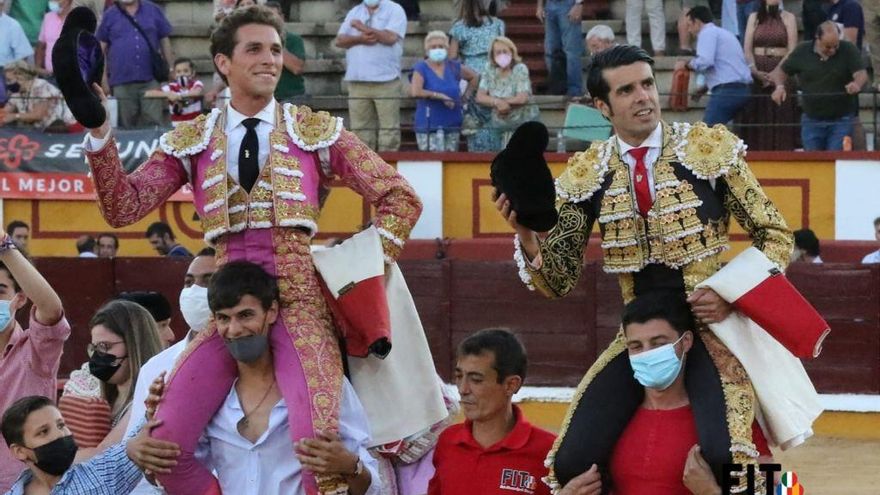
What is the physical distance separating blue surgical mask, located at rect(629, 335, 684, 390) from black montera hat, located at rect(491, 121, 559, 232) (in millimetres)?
413

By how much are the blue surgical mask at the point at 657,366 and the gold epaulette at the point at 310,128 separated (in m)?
0.96

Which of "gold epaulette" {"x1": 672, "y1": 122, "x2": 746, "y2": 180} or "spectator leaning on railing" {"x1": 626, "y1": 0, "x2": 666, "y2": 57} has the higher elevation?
"spectator leaning on railing" {"x1": 626, "y1": 0, "x2": 666, "y2": 57}

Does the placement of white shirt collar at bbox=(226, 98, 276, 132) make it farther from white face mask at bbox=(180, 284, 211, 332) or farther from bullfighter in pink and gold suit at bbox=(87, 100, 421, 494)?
white face mask at bbox=(180, 284, 211, 332)

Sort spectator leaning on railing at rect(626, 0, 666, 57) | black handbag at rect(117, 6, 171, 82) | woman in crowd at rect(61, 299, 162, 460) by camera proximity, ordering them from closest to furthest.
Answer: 1. woman in crowd at rect(61, 299, 162, 460)
2. black handbag at rect(117, 6, 171, 82)
3. spectator leaning on railing at rect(626, 0, 666, 57)

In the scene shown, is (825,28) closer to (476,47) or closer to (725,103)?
(725,103)

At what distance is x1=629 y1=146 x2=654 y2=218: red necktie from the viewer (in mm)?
4777

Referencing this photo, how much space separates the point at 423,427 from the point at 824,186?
7.34 meters

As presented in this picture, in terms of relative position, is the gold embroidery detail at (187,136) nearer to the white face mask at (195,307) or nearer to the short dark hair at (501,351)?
the white face mask at (195,307)

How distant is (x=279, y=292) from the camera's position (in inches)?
185

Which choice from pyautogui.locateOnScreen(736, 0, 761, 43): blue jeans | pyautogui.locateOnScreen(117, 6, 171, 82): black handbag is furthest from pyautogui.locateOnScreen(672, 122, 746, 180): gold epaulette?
pyautogui.locateOnScreen(117, 6, 171, 82): black handbag

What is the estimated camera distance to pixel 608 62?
4770 millimetres

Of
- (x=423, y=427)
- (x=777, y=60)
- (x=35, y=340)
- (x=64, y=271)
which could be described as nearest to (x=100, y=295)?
(x=64, y=271)

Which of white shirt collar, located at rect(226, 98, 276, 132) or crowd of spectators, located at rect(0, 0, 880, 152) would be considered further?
crowd of spectators, located at rect(0, 0, 880, 152)

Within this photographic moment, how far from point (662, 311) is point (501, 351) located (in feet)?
1.79
